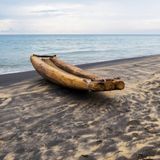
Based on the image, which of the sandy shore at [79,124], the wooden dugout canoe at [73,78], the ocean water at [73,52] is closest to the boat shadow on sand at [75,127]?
the sandy shore at [79,124]

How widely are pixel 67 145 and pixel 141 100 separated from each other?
2.13m

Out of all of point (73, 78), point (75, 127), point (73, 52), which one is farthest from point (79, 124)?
point (73, 52)

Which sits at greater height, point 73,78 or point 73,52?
point 73,78

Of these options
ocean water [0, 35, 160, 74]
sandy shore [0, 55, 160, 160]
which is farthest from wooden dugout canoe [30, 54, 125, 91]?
ocean water [0, 35, 160, 74]

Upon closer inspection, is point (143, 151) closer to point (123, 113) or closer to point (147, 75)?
point (123, 113)

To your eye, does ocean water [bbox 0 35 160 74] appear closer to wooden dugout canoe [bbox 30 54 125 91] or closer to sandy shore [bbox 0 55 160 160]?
wooden dugout canoe [bbox 30 54 125 91]

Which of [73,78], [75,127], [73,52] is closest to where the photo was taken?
[75,127]

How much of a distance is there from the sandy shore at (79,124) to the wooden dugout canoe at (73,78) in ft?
0.86

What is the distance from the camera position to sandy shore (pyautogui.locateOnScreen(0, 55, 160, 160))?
11.2 feet

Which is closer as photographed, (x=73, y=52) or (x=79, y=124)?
(x=79, y=124)

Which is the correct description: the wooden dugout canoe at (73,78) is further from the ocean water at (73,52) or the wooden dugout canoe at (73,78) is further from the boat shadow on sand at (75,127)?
the ocean water at (73,52)

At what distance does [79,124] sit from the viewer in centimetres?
429

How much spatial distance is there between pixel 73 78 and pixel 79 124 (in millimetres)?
1279

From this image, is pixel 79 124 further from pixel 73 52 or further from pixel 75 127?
pixel 73 52
